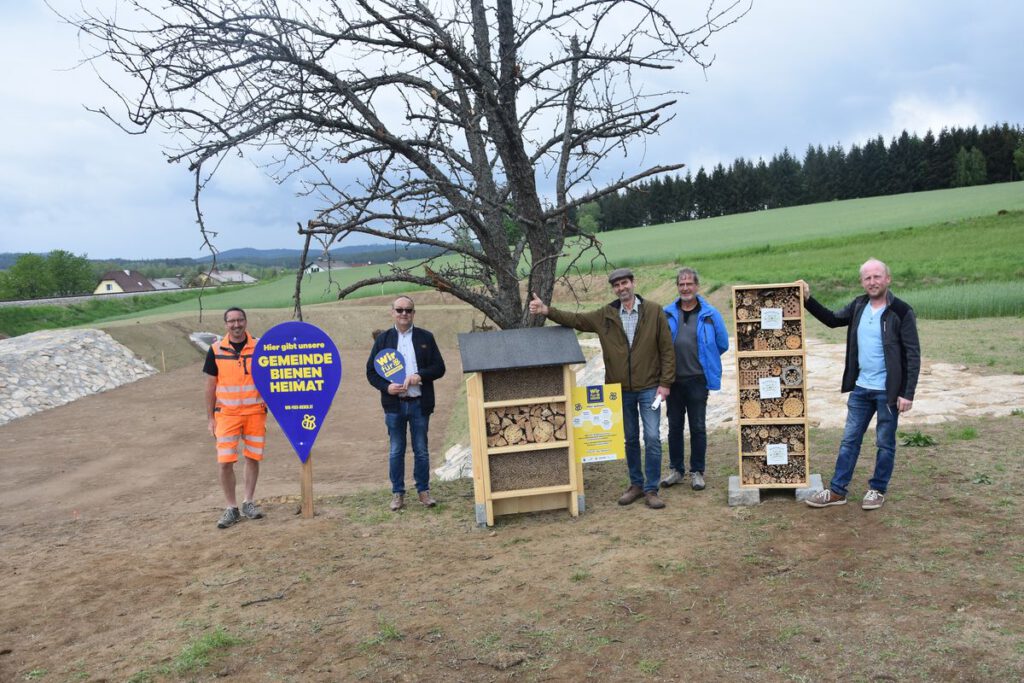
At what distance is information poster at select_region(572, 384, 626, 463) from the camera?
22.7 feet

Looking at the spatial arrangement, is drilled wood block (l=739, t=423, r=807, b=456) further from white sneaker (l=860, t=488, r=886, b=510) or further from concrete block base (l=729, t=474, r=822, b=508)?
white sneaker (l=860, t=488, r=886, b=510)

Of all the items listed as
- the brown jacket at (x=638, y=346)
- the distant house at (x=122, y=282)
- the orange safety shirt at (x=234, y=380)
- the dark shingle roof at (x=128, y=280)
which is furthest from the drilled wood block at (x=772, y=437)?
the dark shingle roof at (x=128, y=280)

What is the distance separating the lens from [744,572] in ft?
17.1

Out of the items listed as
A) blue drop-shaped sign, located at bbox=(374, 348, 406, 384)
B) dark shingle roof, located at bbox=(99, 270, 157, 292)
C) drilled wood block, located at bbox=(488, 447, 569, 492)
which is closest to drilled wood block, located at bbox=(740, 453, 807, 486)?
drilled wood block, located at bbox=(488, 447, 569, 492)

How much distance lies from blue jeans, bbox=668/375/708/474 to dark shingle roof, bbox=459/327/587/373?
1037 millimetres

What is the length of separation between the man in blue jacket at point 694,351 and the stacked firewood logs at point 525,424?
1108 mm

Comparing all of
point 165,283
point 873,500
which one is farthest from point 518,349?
point 165,283

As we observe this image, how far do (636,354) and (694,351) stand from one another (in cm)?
59

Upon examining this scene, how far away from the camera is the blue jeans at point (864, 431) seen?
597 cm

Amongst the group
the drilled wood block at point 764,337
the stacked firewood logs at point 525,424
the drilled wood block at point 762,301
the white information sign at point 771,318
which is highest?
the drilled wood block at point 762,301

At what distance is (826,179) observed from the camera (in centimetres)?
7812

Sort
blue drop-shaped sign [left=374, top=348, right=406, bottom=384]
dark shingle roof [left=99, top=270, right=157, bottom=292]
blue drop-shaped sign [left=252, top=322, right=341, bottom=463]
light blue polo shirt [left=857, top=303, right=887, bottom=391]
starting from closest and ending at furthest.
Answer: light blue polo shirt [left=857, top=303, right=887, bottom=391]
blue drop-shaped sign [left=374, top=348, right=406, bottom=384]
blue drop-shaped sign [left=252, top=322, right=341, bottom=463]
dark shingle roof [left=99, top=270, right=157, bottom=292]

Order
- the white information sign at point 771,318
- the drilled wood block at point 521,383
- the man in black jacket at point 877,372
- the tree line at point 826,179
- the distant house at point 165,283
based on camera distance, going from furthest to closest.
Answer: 1. the distant house at point 165,283
2. the tree line at point 826,179
3. the drilled wood block at point 521,383
4. the white information sign at point 771,318
5. the man in black jacket at point 877,372

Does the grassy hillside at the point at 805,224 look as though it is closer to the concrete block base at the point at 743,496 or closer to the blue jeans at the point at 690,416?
the blue jeans at the point at 690,416
